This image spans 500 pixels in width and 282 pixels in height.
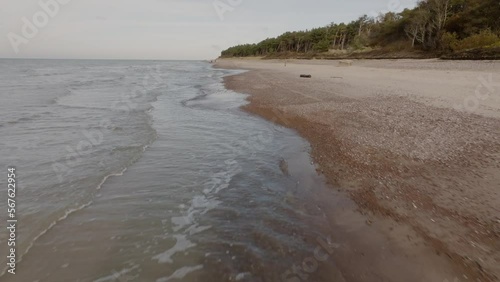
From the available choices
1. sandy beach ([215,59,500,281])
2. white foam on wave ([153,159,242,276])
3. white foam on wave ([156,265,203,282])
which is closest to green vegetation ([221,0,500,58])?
sandy beach ([215,59,500,281])

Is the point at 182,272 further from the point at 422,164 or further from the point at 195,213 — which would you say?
the point at 422,164

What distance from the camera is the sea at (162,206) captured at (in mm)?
4461

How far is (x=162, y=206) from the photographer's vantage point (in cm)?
635

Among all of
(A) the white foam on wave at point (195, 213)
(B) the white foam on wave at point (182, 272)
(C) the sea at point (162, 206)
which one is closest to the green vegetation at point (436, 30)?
(C) the sea at point (162, 206)

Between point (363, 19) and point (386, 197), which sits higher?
point (363, 19)

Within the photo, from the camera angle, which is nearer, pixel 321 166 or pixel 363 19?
pixel 321 166

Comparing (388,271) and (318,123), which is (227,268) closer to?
(388,271)

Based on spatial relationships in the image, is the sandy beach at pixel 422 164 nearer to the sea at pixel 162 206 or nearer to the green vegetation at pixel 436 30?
the sea at pixel 162 206

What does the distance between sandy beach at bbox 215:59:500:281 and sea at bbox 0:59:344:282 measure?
1013 mm

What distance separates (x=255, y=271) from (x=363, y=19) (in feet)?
314

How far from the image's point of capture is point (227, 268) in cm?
440

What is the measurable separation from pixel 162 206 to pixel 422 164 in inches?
260

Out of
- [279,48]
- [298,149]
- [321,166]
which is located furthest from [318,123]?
[279,48]

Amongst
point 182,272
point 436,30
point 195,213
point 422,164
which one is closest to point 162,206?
point 195,213
